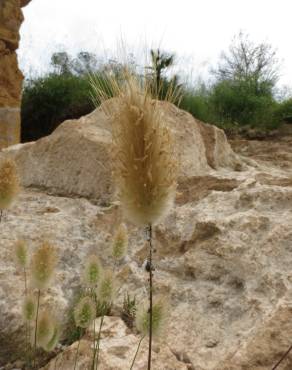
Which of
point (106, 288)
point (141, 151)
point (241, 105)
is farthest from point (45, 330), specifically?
point (241, 105)

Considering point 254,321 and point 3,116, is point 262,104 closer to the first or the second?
point 3,116

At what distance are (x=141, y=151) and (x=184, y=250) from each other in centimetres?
120

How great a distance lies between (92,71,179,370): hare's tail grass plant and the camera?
940 millimetres

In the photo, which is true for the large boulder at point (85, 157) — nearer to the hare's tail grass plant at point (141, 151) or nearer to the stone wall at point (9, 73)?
the hare's tail grass plant at point (141, 151)

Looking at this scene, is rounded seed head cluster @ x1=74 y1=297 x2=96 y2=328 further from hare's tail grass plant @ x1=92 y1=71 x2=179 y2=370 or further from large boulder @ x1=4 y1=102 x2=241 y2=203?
large boulder @ x1=4 y1=102 x2=241 y2=203

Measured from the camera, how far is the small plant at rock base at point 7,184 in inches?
49.6

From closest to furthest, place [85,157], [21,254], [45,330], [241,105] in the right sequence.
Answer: [45,330]
[21,254]
[85,157]
[241,105]

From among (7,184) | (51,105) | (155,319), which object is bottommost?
(155,319)

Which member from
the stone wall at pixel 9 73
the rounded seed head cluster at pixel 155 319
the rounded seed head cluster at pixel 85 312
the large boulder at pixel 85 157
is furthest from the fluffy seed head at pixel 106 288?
the stone wall at pixel 9 73

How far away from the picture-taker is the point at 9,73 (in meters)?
5.09

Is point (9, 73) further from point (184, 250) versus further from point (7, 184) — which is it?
point (7, 184)

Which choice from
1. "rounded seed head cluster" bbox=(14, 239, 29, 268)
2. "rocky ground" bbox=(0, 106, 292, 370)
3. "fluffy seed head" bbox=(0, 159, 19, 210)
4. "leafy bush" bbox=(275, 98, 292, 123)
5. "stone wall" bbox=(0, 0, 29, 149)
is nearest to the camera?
"fluffy seed head" bbox=(0, 159, 19, 210)

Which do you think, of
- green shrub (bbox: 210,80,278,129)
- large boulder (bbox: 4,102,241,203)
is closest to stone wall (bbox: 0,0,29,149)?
large boulder (bbox: 4,102,241,203)

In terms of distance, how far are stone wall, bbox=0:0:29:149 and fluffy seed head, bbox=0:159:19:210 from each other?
399 centimetres
